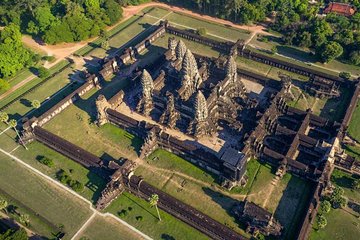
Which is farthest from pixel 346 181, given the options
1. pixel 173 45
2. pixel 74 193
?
pixel 173 45

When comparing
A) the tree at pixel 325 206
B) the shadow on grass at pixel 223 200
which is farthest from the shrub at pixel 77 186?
the tree at pixel 325 206

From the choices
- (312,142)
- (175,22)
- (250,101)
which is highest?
(175,22)

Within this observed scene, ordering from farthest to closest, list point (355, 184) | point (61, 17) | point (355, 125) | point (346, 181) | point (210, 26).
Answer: point (210, 26), point (61, 17), point (355, 125), point (346, 181), point (355, 184)

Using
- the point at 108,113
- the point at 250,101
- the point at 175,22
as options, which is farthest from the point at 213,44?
the point at 108,113

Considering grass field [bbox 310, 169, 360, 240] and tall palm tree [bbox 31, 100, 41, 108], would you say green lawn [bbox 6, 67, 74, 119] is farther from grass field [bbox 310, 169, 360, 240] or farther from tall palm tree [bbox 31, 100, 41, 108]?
grass field [bbox 310, 169, 360, 240]

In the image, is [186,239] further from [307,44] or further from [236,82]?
[307,44]

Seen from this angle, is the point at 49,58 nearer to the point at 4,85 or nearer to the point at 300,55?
the point at 4,85

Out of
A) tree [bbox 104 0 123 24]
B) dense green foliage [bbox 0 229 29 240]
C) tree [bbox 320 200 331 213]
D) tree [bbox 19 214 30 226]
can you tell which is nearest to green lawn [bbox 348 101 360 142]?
tree [bbox 320 200 331 213]
